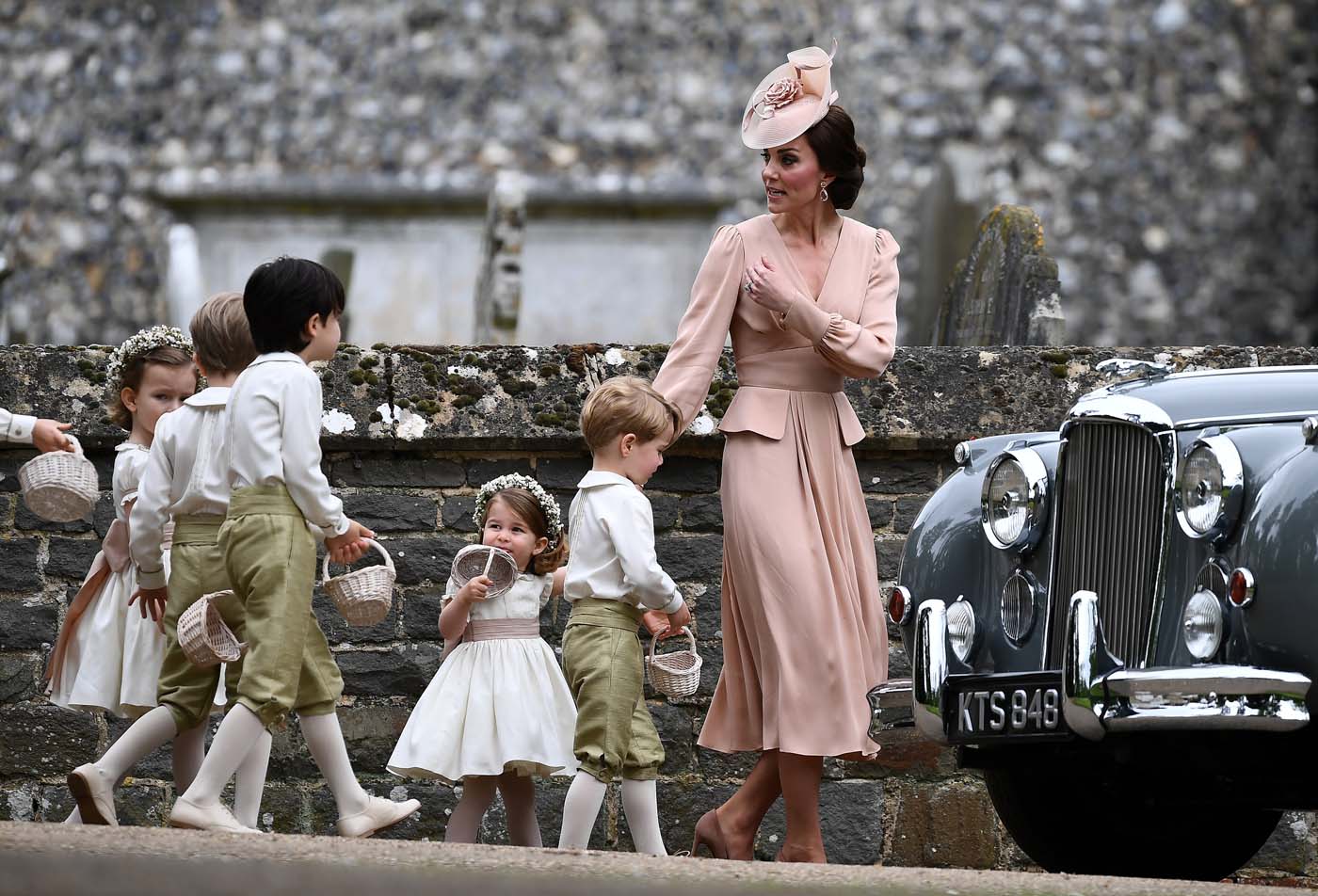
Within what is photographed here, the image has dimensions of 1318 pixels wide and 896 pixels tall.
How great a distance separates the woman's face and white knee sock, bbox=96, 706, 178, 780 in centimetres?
185

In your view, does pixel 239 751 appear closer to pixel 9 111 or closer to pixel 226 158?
pixel 226 158

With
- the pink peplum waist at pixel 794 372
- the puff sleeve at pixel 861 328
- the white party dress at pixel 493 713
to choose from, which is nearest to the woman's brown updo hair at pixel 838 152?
the puff sleeve at pixel 861 328

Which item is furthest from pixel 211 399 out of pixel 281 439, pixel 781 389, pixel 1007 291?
pixel 1007 291

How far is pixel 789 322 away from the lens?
4.86 meters

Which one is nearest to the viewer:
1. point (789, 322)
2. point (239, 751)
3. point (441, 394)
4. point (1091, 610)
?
point (1091, 610)

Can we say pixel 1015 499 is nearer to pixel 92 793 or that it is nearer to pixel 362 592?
pixel 362 592

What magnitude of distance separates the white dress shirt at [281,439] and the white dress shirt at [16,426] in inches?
38.4

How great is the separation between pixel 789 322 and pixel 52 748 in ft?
8.15

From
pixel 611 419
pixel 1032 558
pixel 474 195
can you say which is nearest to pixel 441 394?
pixel 611 419

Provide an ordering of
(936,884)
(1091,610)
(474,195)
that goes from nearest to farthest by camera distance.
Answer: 1. (936,884)
2. (1091,610)
3. (474,195)

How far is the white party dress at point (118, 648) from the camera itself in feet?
16.7

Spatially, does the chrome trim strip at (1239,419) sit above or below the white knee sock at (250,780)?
above

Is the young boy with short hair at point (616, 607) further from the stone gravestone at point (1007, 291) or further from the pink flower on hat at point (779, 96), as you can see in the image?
the stone gravestone at point (1007, 291)

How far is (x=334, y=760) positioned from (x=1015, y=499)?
1.60 m
